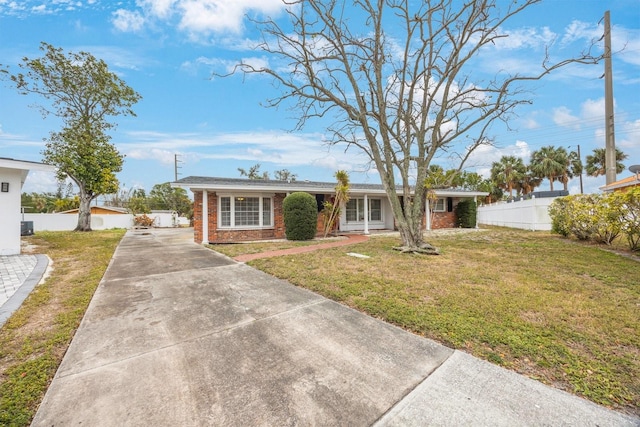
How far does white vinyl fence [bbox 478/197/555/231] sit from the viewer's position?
48.3 feet

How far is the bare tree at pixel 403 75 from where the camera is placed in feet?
26.4

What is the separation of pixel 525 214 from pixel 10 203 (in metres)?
22.6

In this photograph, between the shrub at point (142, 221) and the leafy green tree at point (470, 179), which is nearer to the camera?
the leafy green tree at point (470, 179)

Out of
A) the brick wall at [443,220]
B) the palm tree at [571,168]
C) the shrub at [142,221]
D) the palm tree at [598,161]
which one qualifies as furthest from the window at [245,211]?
the palm tree at [598,161]

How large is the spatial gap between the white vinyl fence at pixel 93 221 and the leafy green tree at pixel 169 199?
805cm

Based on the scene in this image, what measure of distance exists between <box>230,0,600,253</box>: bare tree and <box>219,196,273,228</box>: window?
4.86 m

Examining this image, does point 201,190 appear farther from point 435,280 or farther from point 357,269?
point 435,280

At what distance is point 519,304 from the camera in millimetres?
3873

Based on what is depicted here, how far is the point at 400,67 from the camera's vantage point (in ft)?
29.3

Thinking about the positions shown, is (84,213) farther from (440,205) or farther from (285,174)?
(285,174)

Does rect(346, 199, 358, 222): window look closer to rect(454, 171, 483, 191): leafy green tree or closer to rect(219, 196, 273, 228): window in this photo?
rect(219, 196, 273, 228): window

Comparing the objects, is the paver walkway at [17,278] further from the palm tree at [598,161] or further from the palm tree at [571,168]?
the palm tree at [598,161]

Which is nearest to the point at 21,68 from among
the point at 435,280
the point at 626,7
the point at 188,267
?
the point at 188,267

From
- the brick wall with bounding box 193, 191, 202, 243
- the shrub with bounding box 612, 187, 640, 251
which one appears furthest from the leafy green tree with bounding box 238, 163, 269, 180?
the shrub with bounding box 612, 187, 640, 251
